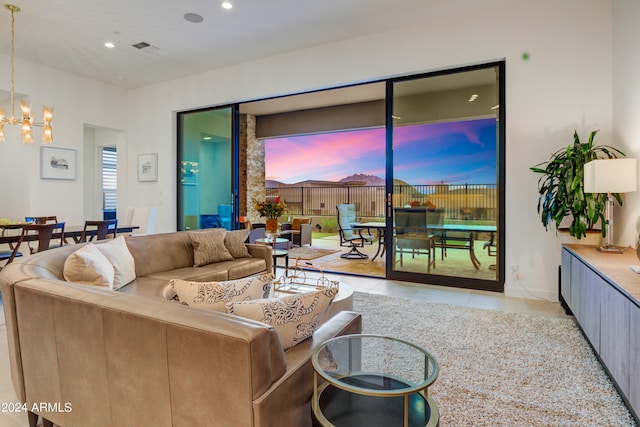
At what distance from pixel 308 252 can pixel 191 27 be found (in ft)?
15.9

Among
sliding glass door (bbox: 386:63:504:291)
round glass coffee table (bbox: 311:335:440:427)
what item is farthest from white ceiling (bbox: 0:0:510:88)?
round glass coffee table (bbox: 311:335:440:427)

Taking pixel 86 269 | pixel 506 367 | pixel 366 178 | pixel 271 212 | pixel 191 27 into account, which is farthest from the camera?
pixel 366 178

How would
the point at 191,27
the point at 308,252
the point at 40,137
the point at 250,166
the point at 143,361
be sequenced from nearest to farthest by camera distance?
the point at 143,361 → the point at 191,27 → the point at 40,137 → the point at 308,252 → the point at 250,166

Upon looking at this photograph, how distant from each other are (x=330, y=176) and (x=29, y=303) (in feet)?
33.2

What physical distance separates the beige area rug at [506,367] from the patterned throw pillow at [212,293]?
119 centimetres

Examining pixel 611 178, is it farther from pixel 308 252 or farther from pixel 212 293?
pixel 308 252

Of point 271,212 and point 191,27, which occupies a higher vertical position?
point 191,27

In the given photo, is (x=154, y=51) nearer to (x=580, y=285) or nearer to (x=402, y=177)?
(x=402, y=177)

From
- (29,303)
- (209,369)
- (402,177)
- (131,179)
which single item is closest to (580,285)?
(402,177)

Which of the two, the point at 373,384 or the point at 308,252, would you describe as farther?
the point at 308,252

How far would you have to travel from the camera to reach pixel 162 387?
1122 millimetres

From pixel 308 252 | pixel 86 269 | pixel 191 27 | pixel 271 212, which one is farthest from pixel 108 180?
pixel 86 269

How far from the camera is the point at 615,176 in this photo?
2848mm

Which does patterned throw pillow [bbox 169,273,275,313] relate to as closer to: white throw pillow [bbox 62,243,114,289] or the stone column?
white throw pillow [bbox 62,243,114,289]
